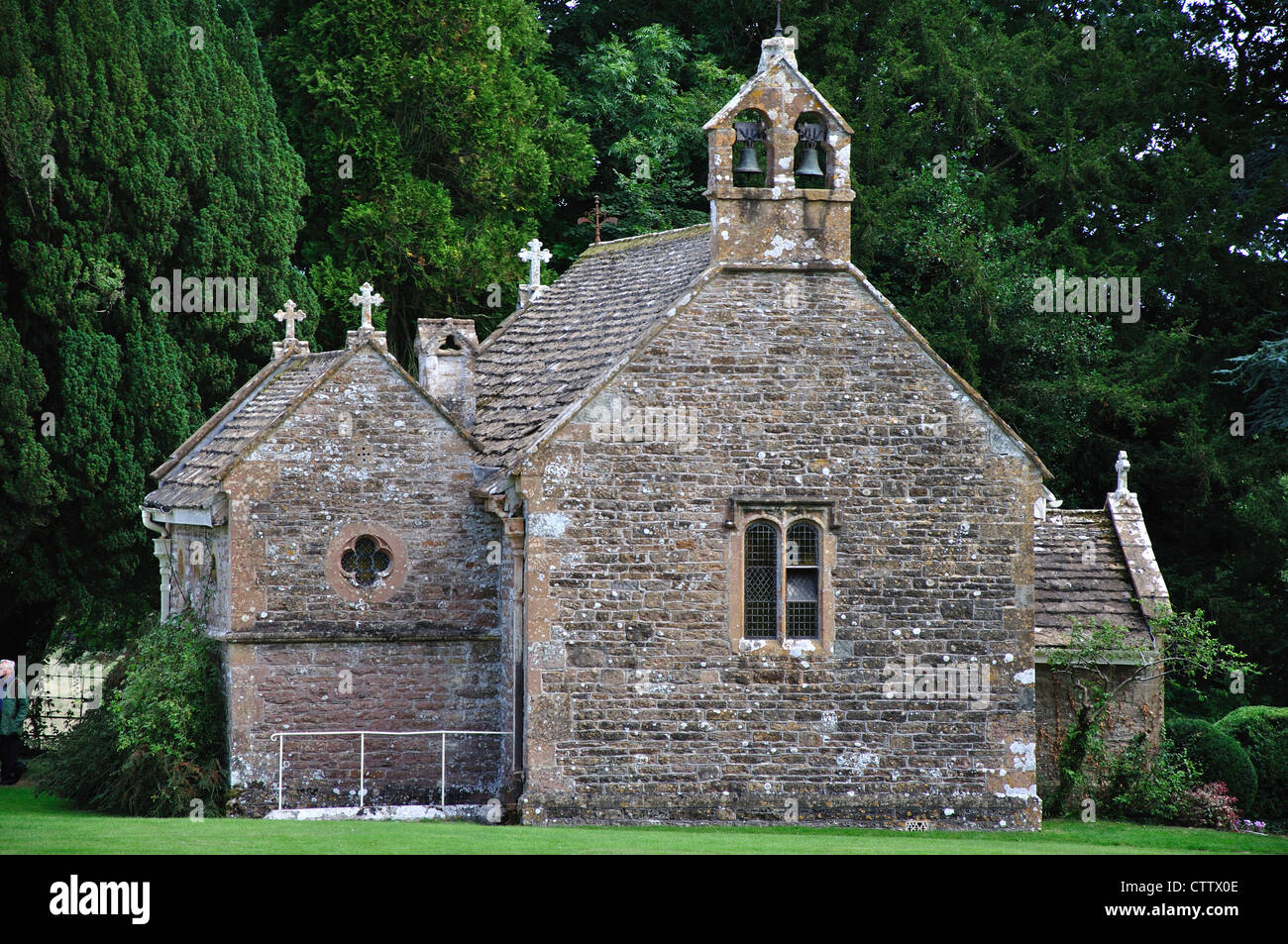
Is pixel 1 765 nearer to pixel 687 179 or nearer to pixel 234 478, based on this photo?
pixel 234 478

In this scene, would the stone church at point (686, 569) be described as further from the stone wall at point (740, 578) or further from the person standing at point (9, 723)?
the person standing at point (9, 723)

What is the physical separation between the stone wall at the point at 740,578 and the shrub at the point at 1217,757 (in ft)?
15.8

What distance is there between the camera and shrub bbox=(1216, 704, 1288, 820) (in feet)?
78.7

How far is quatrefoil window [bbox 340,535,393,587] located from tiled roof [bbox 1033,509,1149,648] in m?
8.84

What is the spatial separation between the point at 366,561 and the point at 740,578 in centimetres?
470

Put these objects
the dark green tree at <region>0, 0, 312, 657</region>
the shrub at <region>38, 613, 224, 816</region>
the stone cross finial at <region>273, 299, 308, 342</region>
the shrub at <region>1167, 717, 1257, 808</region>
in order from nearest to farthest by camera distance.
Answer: the shrub at <region>38, 613, 224, 816</region>
the shrub at <region>1167, 717, 1257, 808</region>
the stone cross finial at <region>273, 299, 308, 342</region>
the dark green tree at <region>0, 0, 312, 657</region>

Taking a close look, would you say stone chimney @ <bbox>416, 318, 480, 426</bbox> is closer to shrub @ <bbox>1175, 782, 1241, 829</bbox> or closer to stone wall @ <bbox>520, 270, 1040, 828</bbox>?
stone wall @ <bbox>520, 270, 1040, 828</bbox>

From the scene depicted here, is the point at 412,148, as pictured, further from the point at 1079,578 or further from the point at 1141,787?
the point at 1141,787

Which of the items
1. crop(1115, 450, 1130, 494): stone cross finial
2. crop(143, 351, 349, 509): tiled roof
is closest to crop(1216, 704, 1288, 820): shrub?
crop(1115, 450, 1130, 494): stone cross finial

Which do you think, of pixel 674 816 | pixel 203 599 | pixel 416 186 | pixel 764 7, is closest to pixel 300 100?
pixel 416 186

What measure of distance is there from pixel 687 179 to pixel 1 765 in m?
18.8

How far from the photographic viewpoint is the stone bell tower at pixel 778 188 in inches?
772

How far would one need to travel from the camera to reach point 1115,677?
2227 cm

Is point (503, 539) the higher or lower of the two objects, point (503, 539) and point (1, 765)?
the higher
